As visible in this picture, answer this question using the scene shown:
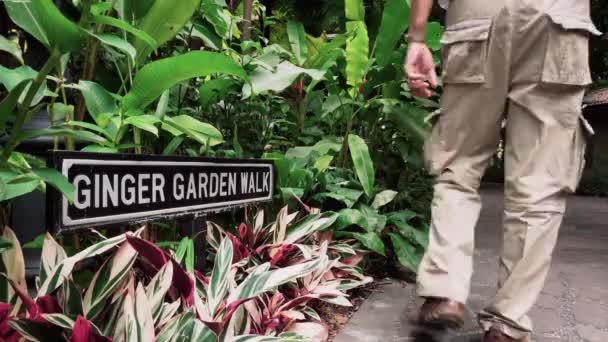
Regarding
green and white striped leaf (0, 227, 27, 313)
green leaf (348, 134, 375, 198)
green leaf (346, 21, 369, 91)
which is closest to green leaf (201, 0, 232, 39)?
green leaf (346, 21, 369, 91)

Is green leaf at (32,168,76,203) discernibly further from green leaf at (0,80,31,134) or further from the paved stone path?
the paved stone path

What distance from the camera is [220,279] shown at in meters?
1.36

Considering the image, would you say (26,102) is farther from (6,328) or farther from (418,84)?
(418,84)

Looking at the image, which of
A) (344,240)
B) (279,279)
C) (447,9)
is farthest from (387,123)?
(279,279)

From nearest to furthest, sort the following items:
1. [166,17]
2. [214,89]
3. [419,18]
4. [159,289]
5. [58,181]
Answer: [58,181] → [159,289] → [166,17] → [419,18] → [214,89]

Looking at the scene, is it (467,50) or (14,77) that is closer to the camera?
(14,77)

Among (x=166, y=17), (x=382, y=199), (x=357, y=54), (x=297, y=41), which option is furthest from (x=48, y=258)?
(x=297, y=41)

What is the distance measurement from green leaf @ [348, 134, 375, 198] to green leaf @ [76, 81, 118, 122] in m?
1.19

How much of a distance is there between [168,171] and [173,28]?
19.5 inches

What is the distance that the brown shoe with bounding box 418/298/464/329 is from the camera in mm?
1552

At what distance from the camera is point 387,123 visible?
2916mm

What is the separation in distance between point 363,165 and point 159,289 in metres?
1.35

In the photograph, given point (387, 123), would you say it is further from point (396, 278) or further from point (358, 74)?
point (396, 278)

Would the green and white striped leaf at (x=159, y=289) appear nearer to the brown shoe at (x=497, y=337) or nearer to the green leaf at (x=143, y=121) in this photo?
the green leaf at (x=143, y=121)
